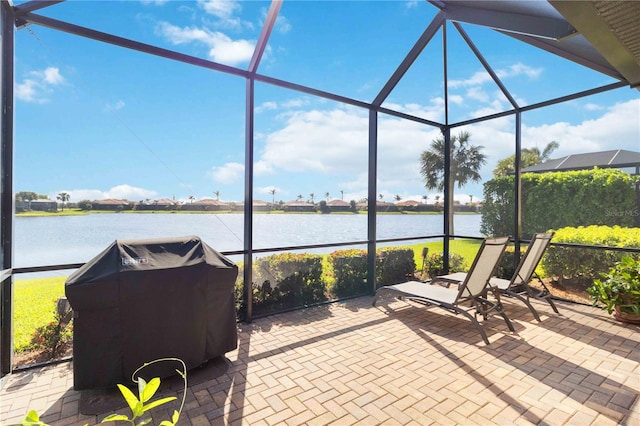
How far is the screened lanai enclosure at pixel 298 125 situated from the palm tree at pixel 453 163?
0.04m

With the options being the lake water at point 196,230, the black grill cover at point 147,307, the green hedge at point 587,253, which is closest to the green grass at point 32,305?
the lake water at point 196,230

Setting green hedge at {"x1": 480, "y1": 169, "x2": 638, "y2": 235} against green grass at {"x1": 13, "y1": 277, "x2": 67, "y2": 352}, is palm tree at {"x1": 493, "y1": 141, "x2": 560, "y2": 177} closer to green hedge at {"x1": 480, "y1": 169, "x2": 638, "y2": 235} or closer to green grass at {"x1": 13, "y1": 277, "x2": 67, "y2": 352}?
green hedge at {"x1": 480, "y1": 169, "x2": 638, "y2": 235}

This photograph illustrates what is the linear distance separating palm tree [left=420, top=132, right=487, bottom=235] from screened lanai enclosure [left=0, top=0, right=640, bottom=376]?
40 millimetres

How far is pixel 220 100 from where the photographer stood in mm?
4844

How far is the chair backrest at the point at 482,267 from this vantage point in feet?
13.3

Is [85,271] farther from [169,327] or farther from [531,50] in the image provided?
[531,50]

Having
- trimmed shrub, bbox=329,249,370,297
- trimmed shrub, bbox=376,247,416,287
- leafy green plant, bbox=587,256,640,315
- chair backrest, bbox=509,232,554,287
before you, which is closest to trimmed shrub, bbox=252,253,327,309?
trimmed shrub, bbox=329,249,370,297

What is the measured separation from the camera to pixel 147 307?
9.22ft

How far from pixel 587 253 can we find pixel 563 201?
1730 millimetres

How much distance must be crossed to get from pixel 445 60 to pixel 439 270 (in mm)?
4054

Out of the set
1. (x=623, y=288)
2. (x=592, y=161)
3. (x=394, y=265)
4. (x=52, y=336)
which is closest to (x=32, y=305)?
(x=52, y=336)

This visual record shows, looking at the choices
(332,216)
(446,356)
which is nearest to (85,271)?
(446,356)

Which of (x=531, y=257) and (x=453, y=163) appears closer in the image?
(x=531, y=257)

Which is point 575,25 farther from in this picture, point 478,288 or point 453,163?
point 453,163
